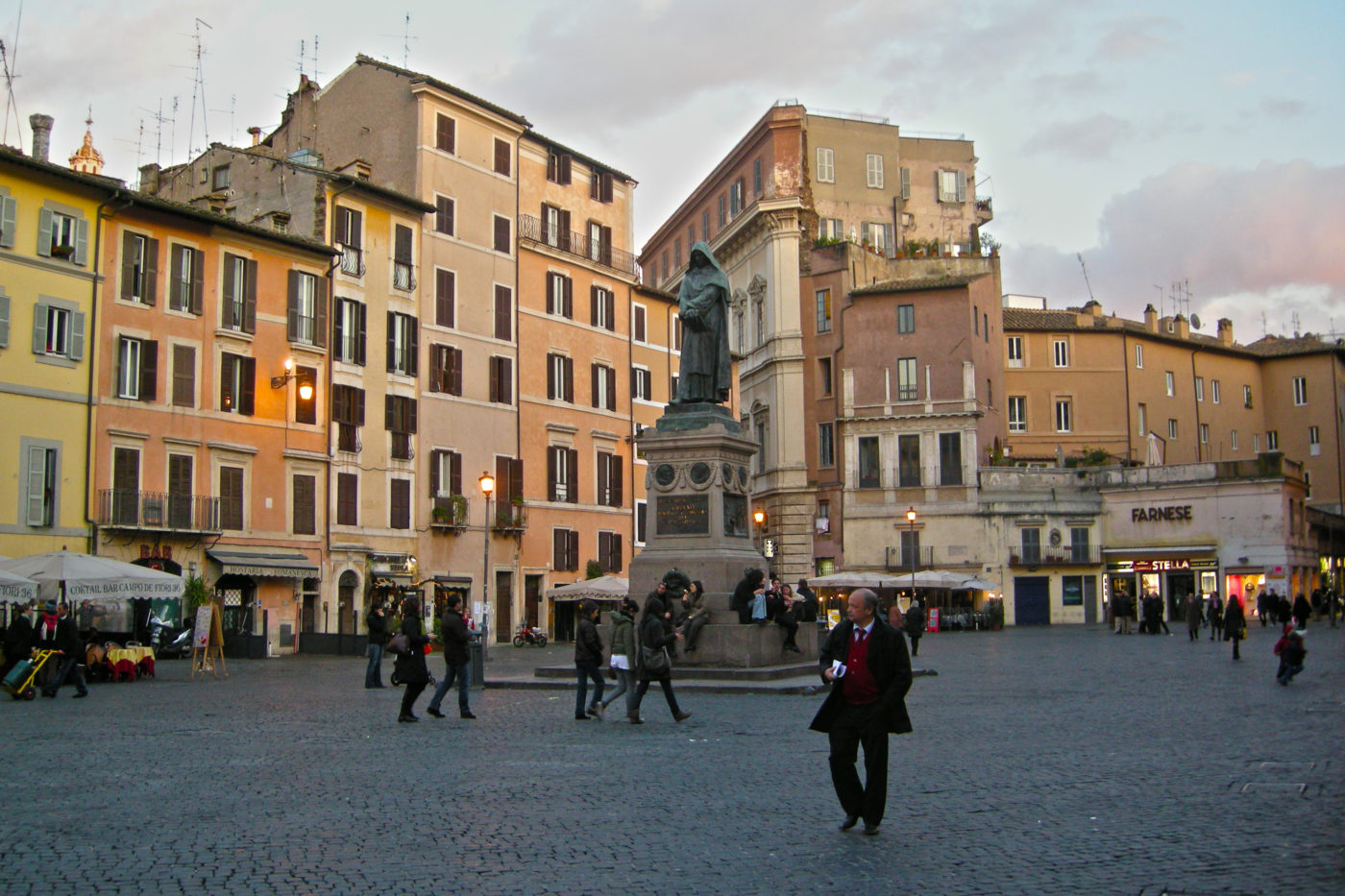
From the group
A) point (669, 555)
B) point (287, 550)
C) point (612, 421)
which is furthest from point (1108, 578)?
point (669, 555)

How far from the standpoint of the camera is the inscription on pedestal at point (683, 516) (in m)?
21.4

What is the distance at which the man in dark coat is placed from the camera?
8680 mm

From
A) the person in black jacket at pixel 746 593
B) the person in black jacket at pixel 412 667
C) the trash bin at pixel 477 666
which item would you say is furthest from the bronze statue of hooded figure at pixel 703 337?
the person in black jacket at pixel 412 667

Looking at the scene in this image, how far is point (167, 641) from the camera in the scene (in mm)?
36562

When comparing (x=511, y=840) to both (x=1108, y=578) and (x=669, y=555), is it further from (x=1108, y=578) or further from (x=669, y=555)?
(x=1108, y=578)

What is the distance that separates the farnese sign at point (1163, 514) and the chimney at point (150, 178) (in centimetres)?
4387

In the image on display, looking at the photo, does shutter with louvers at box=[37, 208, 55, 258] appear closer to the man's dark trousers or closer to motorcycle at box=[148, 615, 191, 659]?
motorcycle at box=[148, 615, 191, 659]

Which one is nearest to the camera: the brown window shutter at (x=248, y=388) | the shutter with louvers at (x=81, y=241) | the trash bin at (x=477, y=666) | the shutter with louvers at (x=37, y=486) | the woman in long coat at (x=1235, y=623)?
the trash bin at (x=477, y=666)

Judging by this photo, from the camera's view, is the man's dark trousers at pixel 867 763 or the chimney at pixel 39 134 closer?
the man's dark trousers at pixel 867 763

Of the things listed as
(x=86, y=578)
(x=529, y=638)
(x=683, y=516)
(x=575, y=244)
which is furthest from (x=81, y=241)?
(x=683, y=516)

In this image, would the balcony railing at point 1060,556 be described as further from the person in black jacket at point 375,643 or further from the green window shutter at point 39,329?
the person in black jacket at point 375,643

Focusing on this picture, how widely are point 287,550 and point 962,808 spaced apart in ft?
114

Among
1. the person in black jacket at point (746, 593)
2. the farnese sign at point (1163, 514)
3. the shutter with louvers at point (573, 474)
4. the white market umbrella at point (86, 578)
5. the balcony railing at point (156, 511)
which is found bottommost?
the person in black jacket at point (746, 593)

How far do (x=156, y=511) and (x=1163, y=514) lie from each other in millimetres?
43639
